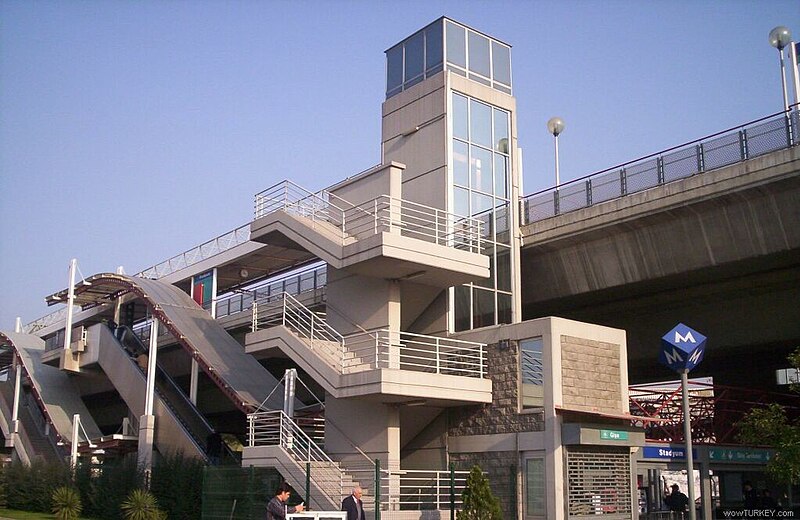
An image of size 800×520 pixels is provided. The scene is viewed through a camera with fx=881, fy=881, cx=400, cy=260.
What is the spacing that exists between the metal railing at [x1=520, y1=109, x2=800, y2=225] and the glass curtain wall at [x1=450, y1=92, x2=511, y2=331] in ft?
4.24

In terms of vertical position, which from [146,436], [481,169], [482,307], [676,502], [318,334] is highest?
[481,169]

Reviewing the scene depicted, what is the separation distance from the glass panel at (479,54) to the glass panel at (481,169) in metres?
3.29

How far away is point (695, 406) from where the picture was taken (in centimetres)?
2912

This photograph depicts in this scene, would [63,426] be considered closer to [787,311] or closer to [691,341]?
[787,311]

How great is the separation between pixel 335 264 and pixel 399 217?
3002mm

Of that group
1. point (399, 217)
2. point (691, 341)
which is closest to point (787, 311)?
point (399, 217)

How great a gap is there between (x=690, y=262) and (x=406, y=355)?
9040 mm

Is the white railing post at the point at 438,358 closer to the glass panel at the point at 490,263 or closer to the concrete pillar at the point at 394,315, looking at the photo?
the concrete pillar at the point at 394,315

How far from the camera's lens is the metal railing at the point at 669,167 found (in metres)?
24.5

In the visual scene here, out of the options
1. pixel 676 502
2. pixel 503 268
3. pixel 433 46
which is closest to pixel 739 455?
pixel 676 502

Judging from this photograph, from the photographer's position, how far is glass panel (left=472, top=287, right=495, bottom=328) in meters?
29.3

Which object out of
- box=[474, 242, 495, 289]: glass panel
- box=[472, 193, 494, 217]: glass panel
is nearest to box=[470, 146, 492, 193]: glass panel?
box=[472, 193, 494, 217]: glass panel

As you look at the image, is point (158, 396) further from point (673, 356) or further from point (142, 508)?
point (673, 356)

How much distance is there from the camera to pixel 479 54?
1262 inches
